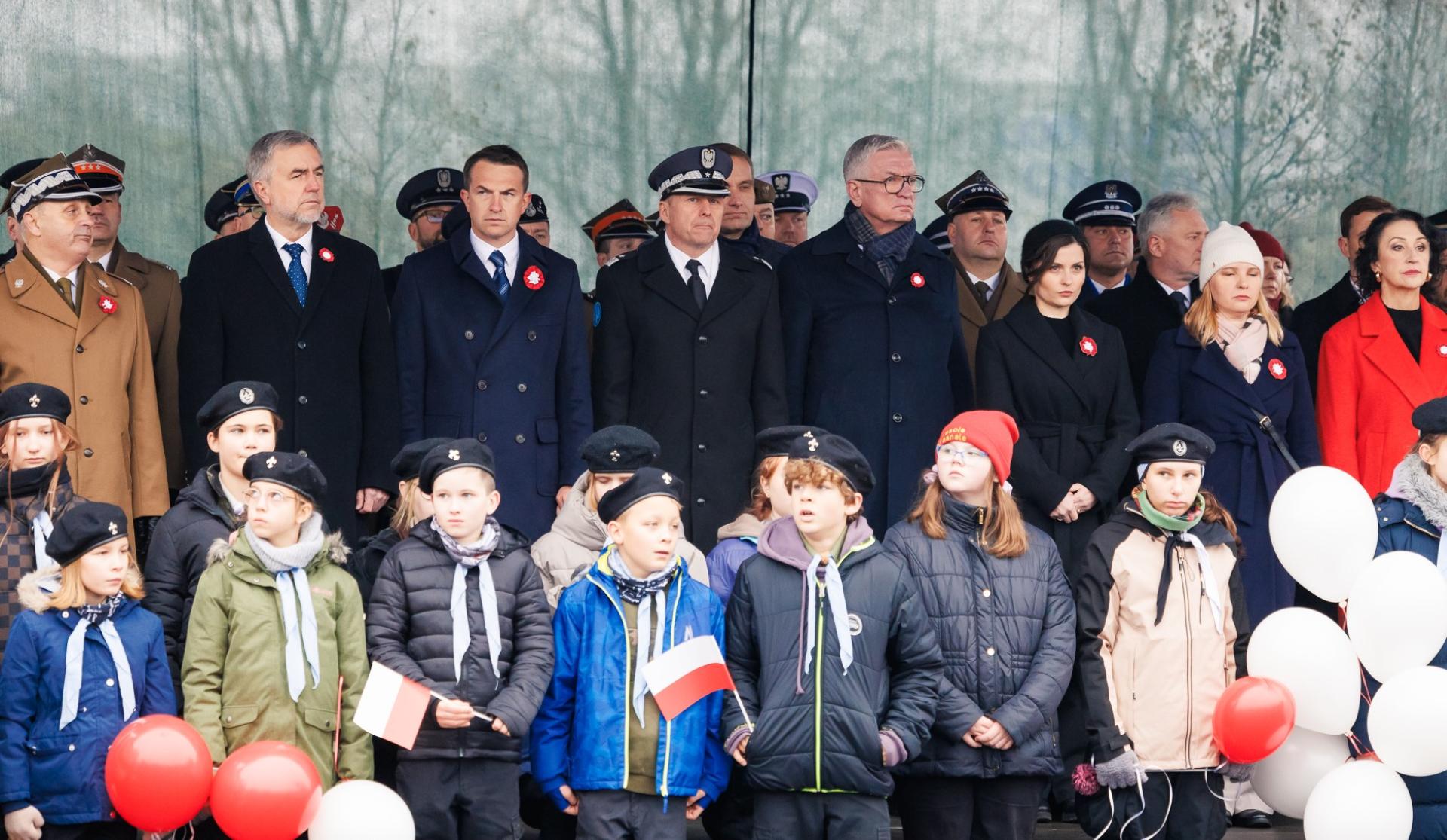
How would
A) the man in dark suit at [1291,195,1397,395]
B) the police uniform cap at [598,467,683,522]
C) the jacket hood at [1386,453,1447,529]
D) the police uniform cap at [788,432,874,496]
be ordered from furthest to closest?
the man in dark suit at [1291,195,1397,395]
the jacket hood at [1386,453,1447,529]
the police uniform cap at [788,432,874,496]
the police uniform cap at [598,467,683,522]

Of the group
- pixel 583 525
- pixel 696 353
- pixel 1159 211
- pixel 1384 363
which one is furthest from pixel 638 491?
pixel 1159 211

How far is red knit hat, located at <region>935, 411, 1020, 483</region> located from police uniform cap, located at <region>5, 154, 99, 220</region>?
2819 mm

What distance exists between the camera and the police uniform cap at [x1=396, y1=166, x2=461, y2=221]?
7766 mm

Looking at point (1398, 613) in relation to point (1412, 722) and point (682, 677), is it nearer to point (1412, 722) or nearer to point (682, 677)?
point (1412, 722)

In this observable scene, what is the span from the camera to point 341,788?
486 cm

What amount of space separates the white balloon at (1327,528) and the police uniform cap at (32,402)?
362 cm

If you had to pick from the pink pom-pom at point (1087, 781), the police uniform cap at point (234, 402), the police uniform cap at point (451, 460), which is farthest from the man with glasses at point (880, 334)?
the police uniform cap at point (234, 402)

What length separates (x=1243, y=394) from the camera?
6.53 metres

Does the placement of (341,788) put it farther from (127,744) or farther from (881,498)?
(881,498)

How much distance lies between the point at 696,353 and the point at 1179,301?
1.98 metres

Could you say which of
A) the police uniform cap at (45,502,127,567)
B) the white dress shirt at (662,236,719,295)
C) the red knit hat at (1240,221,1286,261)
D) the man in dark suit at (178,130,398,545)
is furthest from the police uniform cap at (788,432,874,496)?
the red knit hat at (1240,221,1286,261)

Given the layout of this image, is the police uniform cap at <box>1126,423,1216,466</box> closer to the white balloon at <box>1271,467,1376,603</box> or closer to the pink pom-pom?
the white balloon at <box>1271,467,1376,603</box>

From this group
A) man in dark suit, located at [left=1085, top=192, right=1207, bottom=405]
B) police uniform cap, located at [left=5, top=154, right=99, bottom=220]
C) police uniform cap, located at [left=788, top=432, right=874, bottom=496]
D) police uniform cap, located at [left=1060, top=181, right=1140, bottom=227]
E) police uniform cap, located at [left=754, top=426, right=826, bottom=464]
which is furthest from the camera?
police uniform cap, located at [left=1060, top=181, right=1140, bottom=227]

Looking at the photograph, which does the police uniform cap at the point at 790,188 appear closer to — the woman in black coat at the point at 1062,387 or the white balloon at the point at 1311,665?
the woman in black coat at the point at 1062,387
